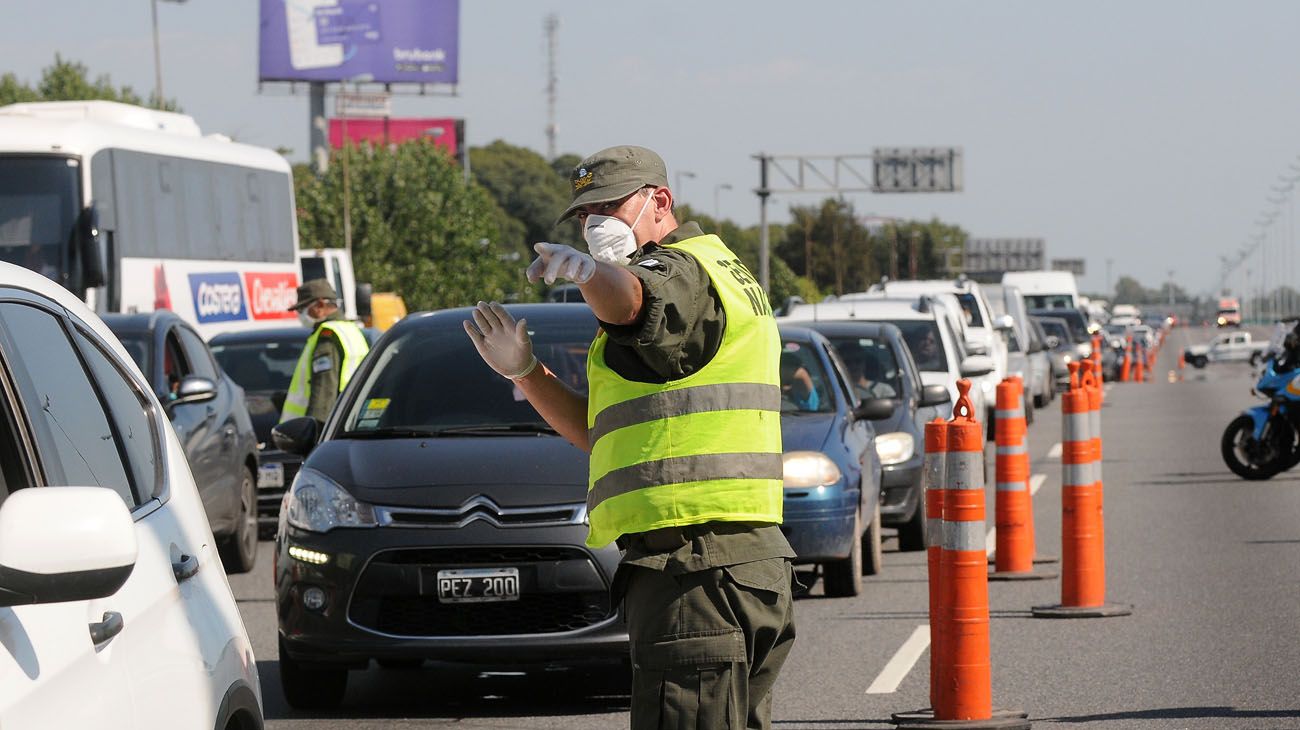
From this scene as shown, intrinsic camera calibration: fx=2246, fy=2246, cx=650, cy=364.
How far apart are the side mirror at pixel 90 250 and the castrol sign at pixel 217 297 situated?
445 cm

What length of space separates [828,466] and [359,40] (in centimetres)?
7375

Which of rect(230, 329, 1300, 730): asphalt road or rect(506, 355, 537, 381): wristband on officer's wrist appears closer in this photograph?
rect(506, 355, 537, 381): wristband on officer's wrist

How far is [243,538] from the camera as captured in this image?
14008mm

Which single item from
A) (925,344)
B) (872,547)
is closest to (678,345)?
(872,547)

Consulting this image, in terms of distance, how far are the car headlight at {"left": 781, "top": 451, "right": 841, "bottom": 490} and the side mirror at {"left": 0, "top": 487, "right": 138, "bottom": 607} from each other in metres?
8.77

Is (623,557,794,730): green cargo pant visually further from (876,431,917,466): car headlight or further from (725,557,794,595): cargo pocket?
(876,431,917,466): car headlight

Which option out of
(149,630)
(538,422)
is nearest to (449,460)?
(538,422)

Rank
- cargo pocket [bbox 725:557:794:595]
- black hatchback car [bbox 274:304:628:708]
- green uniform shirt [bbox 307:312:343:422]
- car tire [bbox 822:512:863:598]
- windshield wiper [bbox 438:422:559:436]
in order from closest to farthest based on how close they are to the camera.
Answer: cargo pocket [bbox 725:557:794:595] → black hatchback car [bbox 274:304:628:708] → windshield wiper [bbox 438:422:559:436] → car tire [bbox 822:512:863:598] → green uniform shirt [bbox 307:312:343:422]

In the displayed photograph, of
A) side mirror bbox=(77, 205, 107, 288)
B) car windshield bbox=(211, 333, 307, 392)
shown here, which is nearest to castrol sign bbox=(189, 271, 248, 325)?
side mirror bbox=(77, 205, 107, 288)

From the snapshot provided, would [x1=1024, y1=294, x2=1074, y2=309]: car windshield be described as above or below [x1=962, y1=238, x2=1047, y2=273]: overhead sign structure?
above

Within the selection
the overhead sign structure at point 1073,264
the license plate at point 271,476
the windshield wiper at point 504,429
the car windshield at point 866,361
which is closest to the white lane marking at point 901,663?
the windshield wiper at point 504,429

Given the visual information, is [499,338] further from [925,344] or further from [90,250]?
[90,250]

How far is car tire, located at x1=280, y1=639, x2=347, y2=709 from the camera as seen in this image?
27.7 feet

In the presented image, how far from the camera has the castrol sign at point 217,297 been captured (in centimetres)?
2681
